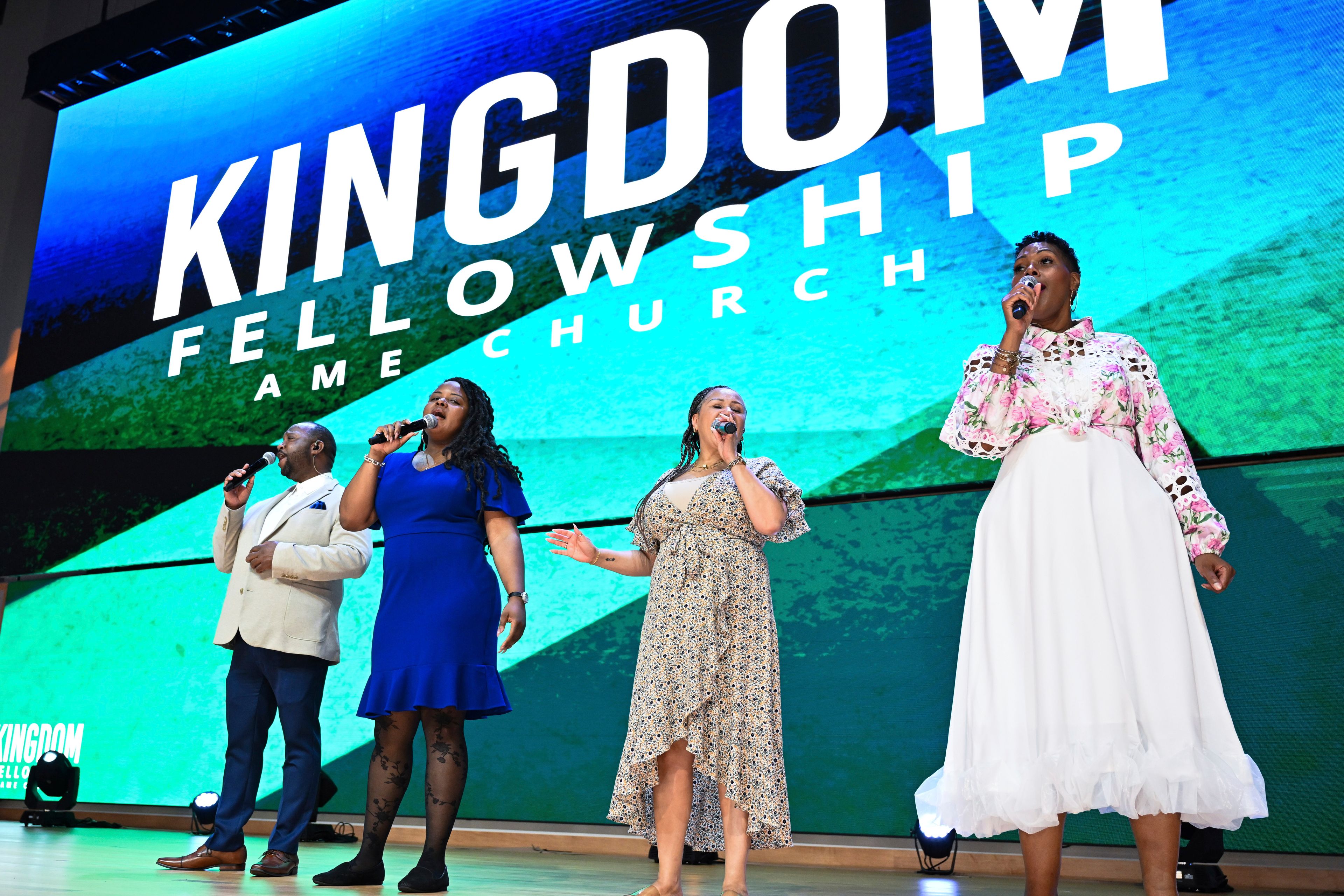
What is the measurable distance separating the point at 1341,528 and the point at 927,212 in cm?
156

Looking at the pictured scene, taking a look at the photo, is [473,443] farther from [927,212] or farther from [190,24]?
[190,24]

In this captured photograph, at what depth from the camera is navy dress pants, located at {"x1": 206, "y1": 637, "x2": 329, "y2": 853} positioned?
2762 millimetres

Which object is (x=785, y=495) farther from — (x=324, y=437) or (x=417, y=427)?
(x=324, y=437)

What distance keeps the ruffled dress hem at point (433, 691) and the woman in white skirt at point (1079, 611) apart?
3.15ft

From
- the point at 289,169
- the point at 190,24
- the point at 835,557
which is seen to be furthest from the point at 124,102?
the point at 835,557

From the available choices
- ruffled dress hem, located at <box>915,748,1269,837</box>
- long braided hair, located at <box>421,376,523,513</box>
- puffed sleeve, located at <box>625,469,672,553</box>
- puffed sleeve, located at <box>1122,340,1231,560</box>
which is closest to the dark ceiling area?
long braided hair, located at <box>421,376,523,513</box>

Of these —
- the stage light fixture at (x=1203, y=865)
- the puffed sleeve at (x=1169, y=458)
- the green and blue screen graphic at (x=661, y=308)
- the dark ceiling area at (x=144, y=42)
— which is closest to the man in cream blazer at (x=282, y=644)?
the green and blue screen graphic at (x=661, y=308)

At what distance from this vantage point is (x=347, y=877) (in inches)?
93.7

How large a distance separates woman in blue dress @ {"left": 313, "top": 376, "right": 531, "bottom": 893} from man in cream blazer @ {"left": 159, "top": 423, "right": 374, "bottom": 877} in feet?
0.94

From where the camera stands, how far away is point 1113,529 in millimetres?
1905

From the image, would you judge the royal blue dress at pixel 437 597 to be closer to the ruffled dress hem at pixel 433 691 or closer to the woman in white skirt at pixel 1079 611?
the ruffled dress hem at pixel 433 691

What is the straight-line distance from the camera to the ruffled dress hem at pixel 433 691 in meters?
2.40

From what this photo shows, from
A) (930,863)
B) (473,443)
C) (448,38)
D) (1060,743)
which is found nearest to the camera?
(1060,743)

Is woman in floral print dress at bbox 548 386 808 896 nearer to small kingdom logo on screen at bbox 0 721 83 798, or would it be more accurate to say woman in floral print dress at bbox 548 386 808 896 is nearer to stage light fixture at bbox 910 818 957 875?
stage light fixture at bbox 910 818 957 875
